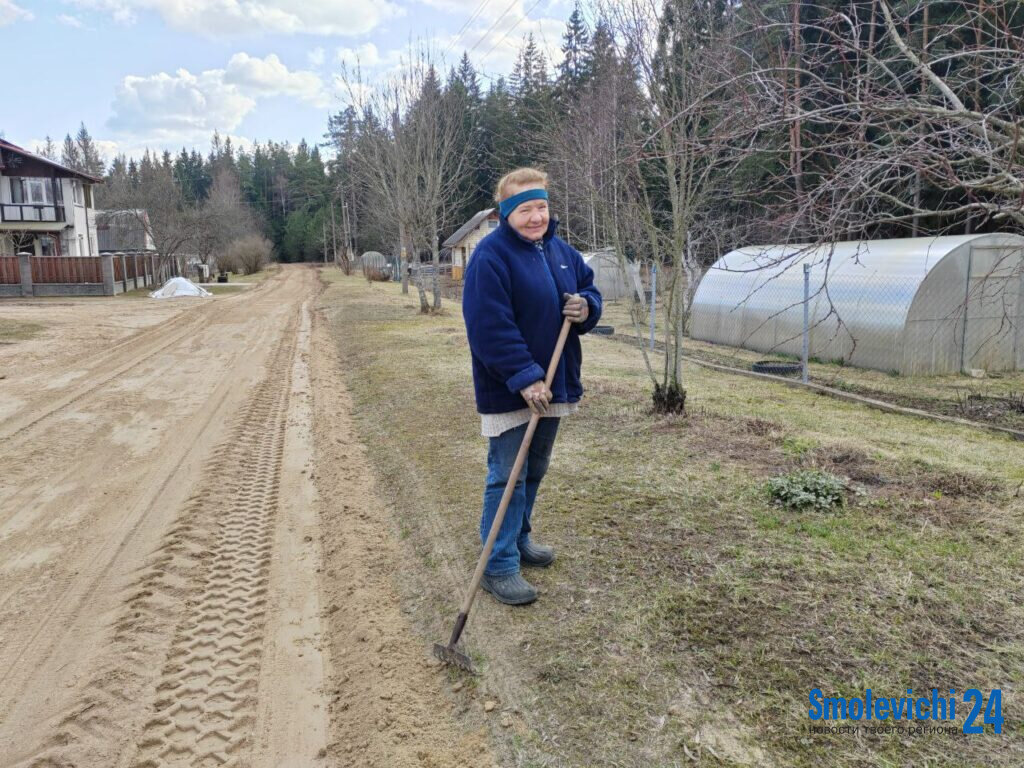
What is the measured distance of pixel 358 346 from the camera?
13734mm

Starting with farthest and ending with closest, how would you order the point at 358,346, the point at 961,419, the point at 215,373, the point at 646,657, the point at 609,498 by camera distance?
the point at 358,346
the point at 215,373
the point at 961,419
the point at 609,498
the point at 646,657

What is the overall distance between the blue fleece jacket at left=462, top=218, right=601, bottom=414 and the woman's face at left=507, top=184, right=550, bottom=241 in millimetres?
41

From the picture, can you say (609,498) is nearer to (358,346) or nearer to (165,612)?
(165,612)

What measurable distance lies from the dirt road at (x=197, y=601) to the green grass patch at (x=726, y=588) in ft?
1.22

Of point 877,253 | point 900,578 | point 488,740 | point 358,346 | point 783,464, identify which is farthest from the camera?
point 358,346

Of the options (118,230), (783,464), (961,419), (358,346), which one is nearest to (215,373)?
(358,346)

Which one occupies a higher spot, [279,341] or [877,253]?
[877,253]

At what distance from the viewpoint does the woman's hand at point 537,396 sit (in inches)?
120

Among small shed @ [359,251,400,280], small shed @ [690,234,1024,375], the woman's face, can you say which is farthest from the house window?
the woman's face

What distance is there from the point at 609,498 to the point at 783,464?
1561 millimetres

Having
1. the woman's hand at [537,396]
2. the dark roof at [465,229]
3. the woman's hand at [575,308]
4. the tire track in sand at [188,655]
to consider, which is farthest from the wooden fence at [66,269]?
the woman's hand at [537,396]

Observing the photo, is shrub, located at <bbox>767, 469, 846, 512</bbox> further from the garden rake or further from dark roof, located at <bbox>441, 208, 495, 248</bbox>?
dark roof, located at <bbox>441, 208, 495, 248</bbox>

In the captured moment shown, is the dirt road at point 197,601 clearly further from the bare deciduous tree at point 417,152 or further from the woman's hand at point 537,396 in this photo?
the bare deciduous tree at point 417,152

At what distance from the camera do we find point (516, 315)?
3.20 metres
